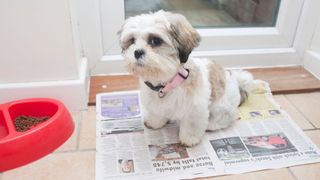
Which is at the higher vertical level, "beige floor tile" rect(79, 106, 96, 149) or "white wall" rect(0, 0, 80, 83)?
"white wall" rect(0, 0, 80, 83)

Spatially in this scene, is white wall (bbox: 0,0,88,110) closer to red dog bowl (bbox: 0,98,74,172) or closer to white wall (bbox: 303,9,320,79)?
red dog bowl (bbox: 0,98,74,172)

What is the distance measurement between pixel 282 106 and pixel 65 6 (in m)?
0.93

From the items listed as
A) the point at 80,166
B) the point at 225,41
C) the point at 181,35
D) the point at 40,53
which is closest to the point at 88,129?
the point at 80,166

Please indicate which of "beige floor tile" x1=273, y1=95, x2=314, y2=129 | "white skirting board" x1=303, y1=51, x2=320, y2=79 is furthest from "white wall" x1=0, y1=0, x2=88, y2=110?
"white skirting board" x1=303, y1=51, x2=320, y2=79

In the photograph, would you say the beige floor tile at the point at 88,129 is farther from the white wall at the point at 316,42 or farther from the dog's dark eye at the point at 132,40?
the white wall at the point at 316,42

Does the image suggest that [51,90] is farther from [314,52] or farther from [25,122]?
[314,52]

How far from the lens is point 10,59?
3.73 ft

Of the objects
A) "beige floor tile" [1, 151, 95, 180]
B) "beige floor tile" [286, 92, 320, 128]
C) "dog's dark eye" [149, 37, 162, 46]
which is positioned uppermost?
"dog's dark eye" [149, 37, 162, 46]

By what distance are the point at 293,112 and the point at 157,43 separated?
0.74m

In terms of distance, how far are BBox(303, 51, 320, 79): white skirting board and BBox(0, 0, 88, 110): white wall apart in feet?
3.52

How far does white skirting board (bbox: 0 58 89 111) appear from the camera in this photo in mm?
1188

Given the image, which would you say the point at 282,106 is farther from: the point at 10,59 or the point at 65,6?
Answer: the point at 10,59

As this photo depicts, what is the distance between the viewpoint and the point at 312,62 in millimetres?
1571

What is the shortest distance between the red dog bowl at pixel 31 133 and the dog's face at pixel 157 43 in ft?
1.18
